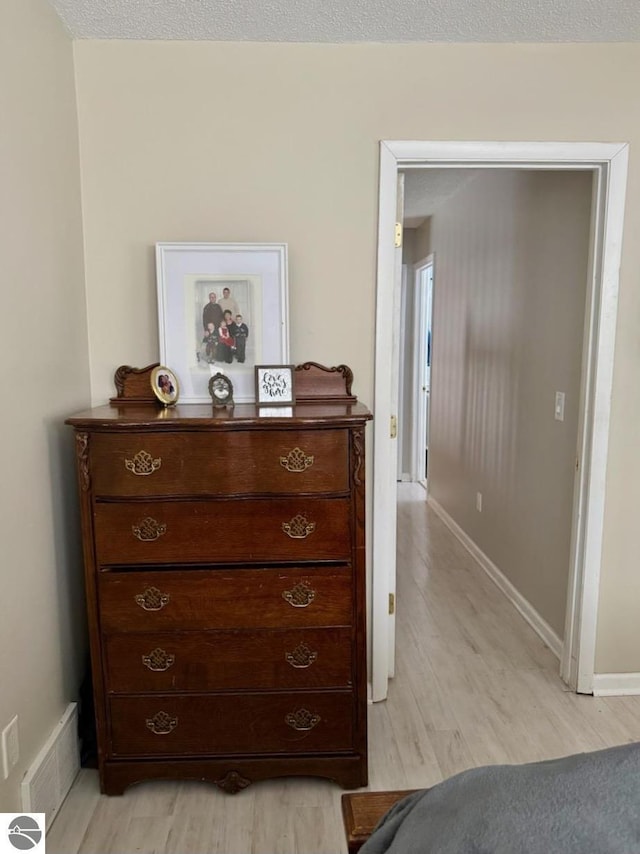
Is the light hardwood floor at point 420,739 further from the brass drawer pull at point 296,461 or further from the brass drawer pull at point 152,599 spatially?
the brass drawer pull at point 296,461

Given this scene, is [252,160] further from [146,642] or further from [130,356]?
[146,642]

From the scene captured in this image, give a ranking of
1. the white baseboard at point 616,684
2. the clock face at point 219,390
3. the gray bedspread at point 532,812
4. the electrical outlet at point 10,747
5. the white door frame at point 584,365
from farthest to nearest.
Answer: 1. the white baseboard at point 616,684
2. the white door frame at point 584,365
3. the clock face at point 219,390
4. the electrical outlet at point 10,747
5. the gray bedspread at point 532,812

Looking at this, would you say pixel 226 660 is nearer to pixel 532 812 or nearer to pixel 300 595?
pixel 300 595

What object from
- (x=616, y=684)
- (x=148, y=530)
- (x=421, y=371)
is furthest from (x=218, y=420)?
(x=421, y=371)

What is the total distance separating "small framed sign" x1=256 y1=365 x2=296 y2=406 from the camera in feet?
6.71

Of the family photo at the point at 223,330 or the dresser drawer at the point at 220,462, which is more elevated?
→ the family photo at the point at 223,330

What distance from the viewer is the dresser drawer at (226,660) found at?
1.79 meters

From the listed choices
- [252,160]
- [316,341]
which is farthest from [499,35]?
[316,341]

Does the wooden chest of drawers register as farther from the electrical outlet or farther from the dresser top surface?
the electrical outlet

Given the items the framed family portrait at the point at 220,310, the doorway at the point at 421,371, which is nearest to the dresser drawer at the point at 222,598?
the framed family portrait at the point at 220,310

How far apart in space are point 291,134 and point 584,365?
1.37 metres

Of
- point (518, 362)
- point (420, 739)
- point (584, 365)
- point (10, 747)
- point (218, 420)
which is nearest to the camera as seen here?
point (10, 747)

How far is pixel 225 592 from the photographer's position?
1.78m

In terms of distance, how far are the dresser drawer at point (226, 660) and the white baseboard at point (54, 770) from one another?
23cm
